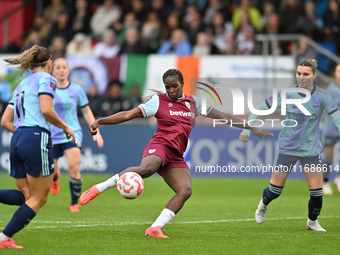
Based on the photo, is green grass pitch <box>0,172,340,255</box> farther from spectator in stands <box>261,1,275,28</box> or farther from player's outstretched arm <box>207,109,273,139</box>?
spectator in stands <box>261,1,275,28</box>

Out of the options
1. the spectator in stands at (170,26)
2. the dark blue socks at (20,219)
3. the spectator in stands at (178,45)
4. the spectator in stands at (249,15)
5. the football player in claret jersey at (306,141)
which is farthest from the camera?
the spectator in stands at (170,26)

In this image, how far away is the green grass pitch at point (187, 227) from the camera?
27.1 feet

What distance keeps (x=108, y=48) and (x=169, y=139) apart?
13222mm

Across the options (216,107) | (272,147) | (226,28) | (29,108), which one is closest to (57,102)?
(216,107)

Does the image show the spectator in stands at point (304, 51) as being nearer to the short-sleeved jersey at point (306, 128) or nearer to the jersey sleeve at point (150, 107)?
the short-sleeved jersey at point (306, 128)

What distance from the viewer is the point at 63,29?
77.8 ft

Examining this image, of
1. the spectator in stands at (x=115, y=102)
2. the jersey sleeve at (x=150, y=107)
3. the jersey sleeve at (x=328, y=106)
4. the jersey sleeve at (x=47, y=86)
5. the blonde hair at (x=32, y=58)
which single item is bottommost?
the spectator in stands at (x=115, y=102)

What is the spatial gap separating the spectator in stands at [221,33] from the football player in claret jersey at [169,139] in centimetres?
1179

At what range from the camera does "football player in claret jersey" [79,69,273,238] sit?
29.8 feet

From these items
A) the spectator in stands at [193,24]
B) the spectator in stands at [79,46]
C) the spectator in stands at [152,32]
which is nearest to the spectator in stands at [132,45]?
the spectator in stands at [152,32]

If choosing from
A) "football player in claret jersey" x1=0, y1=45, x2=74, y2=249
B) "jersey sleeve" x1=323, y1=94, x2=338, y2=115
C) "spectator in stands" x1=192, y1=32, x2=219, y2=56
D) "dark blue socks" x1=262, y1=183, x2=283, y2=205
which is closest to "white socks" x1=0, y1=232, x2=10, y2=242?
"football player in claret jersey" x1=0, y1=45, x2=74, y2=249

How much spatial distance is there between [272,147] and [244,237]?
30.4 feet

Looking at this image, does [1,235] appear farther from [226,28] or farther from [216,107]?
A: [226,28]

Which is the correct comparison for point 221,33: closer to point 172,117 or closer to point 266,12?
point 266,12
